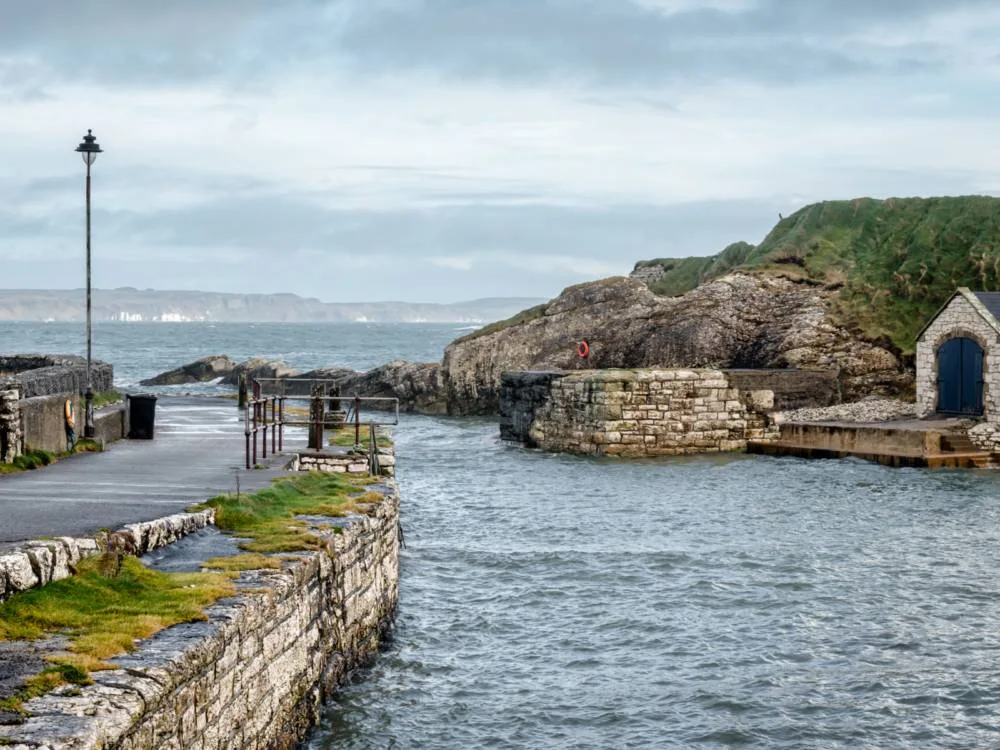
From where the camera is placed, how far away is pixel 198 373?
71.1m

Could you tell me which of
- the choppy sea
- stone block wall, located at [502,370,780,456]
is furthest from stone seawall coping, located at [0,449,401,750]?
stone block wall, located at [502,370,780,456]

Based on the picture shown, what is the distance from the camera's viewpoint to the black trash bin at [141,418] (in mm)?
Answer: 24203

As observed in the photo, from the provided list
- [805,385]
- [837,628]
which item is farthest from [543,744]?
[805,385]

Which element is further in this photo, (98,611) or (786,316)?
(786,316)

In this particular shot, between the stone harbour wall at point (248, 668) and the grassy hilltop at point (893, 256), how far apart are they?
35963 mm

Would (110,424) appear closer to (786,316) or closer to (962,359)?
(962,359)

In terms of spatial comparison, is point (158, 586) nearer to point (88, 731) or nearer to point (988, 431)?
point (88, 731)

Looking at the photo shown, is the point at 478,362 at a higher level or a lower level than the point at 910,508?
higher

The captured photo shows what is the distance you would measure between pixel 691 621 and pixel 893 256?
39.8 metres

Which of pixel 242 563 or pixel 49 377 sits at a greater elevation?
pixel 49 377

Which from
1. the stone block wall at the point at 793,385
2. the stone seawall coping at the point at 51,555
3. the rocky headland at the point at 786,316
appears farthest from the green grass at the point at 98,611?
the rocky headland at the point at 786,316

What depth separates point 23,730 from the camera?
6.98 meters

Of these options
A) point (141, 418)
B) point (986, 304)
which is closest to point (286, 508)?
point (141, 418)

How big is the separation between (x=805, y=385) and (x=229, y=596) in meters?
33.9
